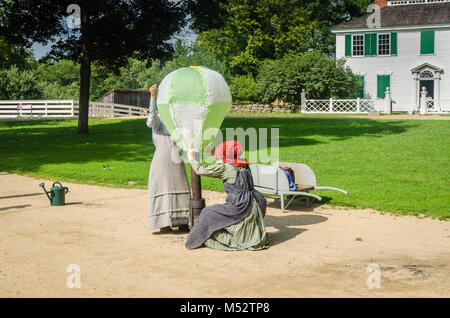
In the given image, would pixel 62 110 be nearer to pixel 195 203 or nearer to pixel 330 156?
pixel 330 156

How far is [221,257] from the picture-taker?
7.53m

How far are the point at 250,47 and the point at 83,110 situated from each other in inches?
926

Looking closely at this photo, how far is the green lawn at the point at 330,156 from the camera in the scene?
1223cm

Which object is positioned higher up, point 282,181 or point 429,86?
point 429,86

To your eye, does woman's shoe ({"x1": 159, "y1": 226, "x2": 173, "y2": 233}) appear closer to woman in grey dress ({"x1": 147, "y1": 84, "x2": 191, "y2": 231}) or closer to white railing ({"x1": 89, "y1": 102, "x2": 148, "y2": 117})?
woman in grey dress ({"x1": 147, "y1": 84, "x2": 191, "y2": 231})

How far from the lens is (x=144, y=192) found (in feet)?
43.5

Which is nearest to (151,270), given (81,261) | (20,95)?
(81,261)

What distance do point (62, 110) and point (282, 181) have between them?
35786mm

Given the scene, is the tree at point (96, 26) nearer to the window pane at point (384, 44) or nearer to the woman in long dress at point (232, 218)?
the window pane at point (384, 44)

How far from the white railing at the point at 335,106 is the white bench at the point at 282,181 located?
82.4 ft

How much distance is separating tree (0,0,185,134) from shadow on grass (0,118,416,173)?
255 centimetres

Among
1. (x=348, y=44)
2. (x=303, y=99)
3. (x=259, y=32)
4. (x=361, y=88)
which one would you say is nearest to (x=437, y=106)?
(x=361, y=88)

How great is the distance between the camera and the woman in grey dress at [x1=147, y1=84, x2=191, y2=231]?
8.73 m

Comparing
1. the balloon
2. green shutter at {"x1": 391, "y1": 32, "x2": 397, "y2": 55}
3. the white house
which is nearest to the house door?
the white house
